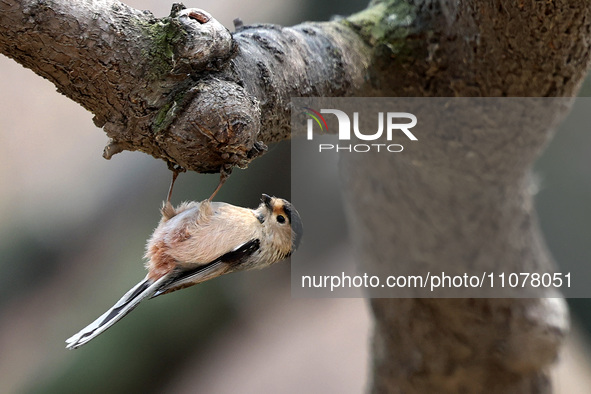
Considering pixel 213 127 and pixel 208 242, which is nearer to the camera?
pixel 213 127

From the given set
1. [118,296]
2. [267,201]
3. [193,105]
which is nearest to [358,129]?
[267,201]

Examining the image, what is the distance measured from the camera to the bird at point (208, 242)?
96 centimetres

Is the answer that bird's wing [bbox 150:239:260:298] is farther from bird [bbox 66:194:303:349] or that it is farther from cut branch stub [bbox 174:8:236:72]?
cut branch stub [bbox 174:8:236:72]

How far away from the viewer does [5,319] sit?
2.50 meters

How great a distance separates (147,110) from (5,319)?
7.24 ft

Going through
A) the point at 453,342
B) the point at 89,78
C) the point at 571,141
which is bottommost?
the point at 453,342

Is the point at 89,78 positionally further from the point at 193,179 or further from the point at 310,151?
the point at 193,179

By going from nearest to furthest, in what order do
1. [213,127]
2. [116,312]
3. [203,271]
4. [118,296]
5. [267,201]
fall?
[213,127] → [116,312] → [203,271] → [267,201] → [118,296]

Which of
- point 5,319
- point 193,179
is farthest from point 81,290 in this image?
point 193,179

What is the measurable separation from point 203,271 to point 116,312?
0.18 meters

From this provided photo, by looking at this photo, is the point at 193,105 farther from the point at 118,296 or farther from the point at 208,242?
the point at 118,296

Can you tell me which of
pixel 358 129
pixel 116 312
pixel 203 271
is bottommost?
pixel 116 312

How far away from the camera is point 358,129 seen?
3.90ft

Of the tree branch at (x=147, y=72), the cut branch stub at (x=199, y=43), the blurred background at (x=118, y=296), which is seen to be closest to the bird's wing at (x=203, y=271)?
the tree branch at (x=147, y=72)
